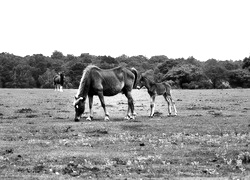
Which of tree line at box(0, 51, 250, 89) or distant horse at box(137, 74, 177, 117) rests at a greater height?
tree line at box(0, 51, 250, 89)

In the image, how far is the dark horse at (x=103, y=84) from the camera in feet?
77.5

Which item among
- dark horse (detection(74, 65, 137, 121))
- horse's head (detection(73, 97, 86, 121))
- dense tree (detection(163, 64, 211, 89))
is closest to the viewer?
horse's head (detection(73, 97, 86, 121))

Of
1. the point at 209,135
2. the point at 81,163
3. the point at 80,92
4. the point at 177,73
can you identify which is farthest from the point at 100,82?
the point at 177,73

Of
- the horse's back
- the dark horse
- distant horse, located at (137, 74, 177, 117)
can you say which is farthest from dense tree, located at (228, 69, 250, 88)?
the horse's back

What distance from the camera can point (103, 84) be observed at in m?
24.9

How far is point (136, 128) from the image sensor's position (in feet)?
63.9

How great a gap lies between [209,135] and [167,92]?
1058 cm

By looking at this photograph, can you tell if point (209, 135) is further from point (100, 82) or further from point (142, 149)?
point (100, 82)

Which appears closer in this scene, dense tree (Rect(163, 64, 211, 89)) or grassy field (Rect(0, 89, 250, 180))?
grassy field (Rect(0, 89, 250, 180))

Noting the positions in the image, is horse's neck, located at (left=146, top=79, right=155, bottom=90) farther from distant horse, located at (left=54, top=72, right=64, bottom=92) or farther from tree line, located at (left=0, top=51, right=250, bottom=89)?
tree line, located at (left=0, top=51, right=250, bottom=89)

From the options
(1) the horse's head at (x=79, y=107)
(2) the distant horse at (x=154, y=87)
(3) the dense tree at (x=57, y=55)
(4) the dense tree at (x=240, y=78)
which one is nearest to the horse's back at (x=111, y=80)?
(2) the distant horse at (x=154, y=87)

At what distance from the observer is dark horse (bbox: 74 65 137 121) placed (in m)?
23.6

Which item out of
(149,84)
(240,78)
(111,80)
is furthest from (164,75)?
(111,80)

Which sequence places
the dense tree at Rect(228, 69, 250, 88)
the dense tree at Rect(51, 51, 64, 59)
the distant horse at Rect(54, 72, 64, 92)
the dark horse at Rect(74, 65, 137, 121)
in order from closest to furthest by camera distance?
the dark horse at Rect(74, 65, 137, 121)
the distant horse at Rect(54, 72, 64, 92)
the dense tree at Rect(228, 69, 250, 88)
the dense tree at Rect(51, 51, 64, 59)
